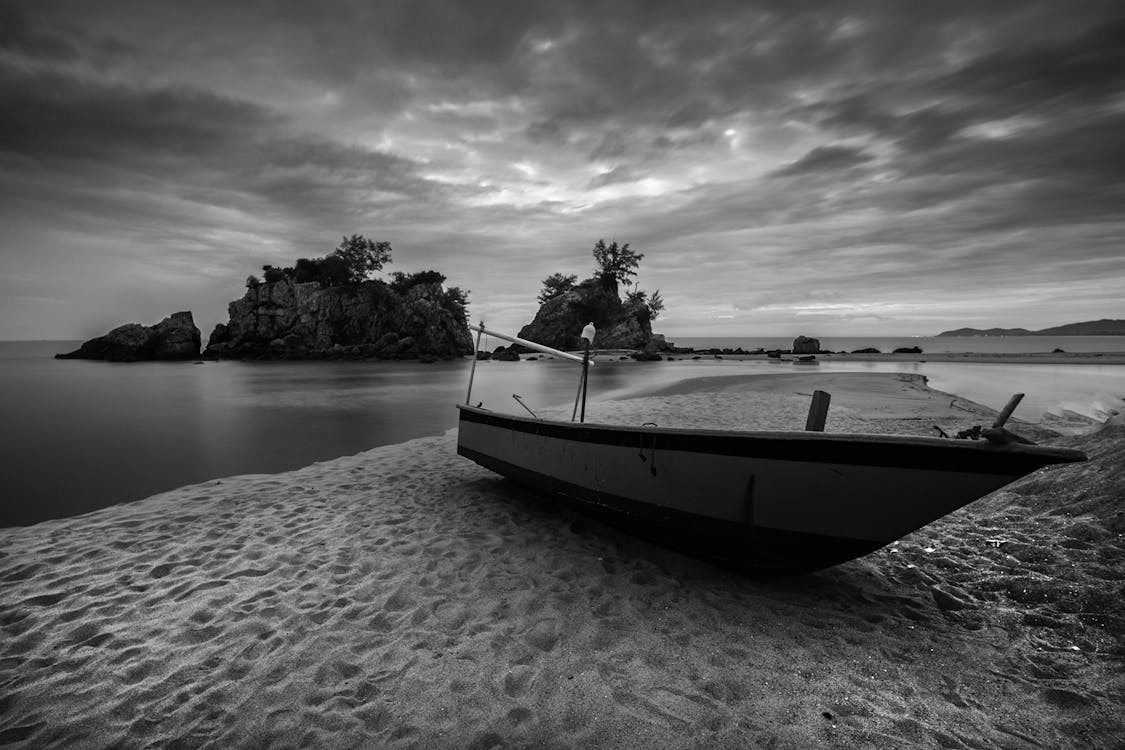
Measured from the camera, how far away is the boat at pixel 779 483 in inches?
135

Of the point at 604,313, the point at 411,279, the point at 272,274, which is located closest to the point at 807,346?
the point at 604,313

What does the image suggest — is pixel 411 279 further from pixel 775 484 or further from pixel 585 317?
pixel 775 484

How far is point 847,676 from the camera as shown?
3355mm

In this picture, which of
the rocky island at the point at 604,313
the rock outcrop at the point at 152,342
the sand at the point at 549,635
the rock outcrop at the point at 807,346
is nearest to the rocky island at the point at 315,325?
the rock outcrop at the point at 152,342

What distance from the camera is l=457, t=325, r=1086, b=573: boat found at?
344 centimetres

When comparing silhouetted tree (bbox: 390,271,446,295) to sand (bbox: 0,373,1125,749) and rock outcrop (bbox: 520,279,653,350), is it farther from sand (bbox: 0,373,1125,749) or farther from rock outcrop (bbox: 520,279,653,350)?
sand (bbox: 0,373,1125,749)

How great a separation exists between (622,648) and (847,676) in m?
1.64

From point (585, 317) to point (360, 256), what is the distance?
34.6m

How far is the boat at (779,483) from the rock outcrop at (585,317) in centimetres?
6332

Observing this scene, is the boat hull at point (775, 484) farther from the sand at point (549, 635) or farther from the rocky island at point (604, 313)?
the rocky island at point (604, 313)

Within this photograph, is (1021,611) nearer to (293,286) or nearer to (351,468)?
(351,468)

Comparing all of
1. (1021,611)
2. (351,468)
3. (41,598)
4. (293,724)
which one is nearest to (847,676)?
(1021,611)

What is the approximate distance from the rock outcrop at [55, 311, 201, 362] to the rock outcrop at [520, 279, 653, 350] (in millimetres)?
44716

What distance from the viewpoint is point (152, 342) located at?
58.1 m
